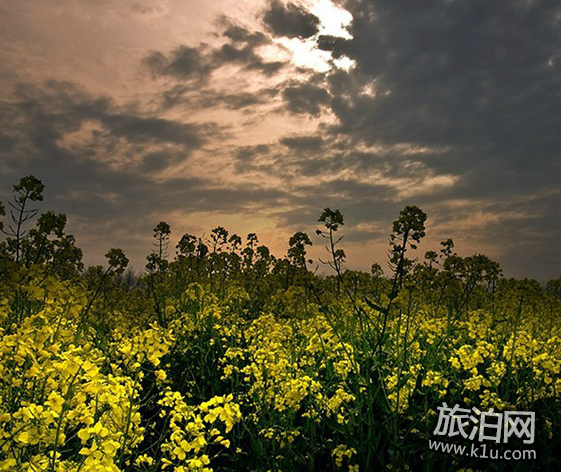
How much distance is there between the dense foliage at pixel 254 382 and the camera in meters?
3.24

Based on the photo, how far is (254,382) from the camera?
5.63 m

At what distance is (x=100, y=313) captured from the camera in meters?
8.78

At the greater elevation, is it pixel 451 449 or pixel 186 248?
pixel 186 248

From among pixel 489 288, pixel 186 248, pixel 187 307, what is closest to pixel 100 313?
pixel 187 307

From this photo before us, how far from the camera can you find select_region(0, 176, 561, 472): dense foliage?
3.24 m

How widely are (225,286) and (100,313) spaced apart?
9.80 ft

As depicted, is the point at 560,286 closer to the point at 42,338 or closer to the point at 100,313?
the point at 100,313

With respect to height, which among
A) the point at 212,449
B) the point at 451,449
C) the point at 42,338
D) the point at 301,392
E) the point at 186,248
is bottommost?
the point at 212,449

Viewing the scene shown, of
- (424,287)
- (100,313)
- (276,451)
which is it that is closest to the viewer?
(276,451)

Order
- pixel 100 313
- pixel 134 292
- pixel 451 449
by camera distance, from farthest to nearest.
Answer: pixel 134 292
pixel 100 313
pixel 451 449

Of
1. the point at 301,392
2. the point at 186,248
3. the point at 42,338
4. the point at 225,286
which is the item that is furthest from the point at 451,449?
the point at 186,248

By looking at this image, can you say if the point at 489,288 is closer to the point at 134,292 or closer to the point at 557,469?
the point at 557,469

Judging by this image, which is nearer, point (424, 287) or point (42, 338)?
point (42, 338)

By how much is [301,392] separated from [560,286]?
34.2ft
